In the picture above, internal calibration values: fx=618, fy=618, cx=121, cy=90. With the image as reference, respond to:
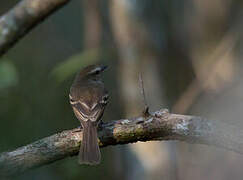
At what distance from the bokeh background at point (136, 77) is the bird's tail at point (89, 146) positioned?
7.77 ft

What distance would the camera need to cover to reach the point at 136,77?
9.14 metres

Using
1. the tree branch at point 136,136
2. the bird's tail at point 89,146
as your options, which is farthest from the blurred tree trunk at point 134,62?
the tree branch at point 136,136

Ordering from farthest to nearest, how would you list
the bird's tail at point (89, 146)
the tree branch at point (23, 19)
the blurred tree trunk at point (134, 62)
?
the blurred tree trunk at point (134, 62), the tree branch at point (23, 19), the bird's tail at point (89, 146)

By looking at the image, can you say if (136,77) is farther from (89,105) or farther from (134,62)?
(89,105)

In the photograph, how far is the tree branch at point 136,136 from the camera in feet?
16.3

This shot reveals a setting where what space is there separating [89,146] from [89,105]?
97cm

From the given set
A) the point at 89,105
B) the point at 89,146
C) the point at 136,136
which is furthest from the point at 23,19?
the point at 136,136

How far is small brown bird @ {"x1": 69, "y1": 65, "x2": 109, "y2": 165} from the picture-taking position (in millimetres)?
5566

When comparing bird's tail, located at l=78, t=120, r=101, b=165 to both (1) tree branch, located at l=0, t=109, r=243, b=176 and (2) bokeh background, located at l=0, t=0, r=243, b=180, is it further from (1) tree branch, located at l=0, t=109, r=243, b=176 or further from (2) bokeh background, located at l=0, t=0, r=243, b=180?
(2) bokeh background, located at l=0, t=0, r=243, b=180

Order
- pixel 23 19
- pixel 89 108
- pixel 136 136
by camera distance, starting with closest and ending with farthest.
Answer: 1. pixel 136 136
2. pixel 89 108
3. pixel 23 19

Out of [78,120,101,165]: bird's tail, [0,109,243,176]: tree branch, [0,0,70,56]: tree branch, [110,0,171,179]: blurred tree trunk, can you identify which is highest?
[110,0,171,179]: blurred tree trunk

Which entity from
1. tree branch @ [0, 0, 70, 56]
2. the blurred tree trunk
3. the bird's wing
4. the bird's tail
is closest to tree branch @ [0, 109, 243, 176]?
the bird's tail

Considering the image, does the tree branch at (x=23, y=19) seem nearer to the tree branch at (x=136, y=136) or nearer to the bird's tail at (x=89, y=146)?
the bird's tail at (x=89, y=146)

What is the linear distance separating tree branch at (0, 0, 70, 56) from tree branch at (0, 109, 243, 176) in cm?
199
